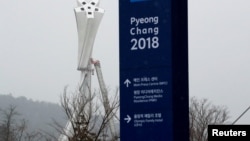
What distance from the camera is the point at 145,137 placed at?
27.7 ft

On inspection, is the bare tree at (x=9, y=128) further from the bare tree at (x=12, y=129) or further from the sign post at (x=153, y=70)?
the sign post at (x=153, y=70)

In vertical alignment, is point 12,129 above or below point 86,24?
below

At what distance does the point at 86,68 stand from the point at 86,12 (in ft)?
9.39

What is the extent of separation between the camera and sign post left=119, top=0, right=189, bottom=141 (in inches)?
326

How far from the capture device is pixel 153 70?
843cm

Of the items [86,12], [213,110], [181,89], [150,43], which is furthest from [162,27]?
[213,110]

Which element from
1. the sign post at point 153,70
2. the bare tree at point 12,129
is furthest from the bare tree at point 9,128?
the sign post at point 153,70

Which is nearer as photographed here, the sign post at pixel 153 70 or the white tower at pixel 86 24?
the sign post at pixel 153 70

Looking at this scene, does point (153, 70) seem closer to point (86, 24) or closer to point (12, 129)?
point (86, 24)

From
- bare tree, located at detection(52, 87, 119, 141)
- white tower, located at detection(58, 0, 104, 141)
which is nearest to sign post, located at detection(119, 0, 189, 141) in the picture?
bare tree, located at detection(52, 87, 119, 141)

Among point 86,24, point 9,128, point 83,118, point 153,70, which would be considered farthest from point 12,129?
point 153,70

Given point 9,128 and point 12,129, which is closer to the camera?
point 9,128

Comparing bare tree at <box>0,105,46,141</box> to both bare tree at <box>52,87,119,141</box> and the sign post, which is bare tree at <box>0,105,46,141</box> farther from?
the sign post

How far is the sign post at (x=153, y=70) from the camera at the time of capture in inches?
326
